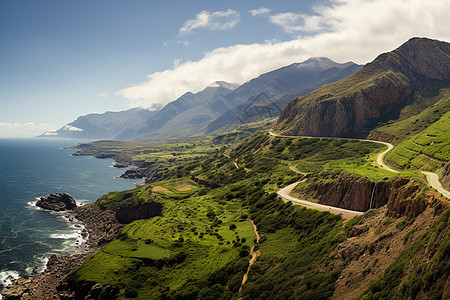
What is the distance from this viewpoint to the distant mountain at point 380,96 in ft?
537

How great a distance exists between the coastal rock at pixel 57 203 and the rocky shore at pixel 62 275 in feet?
88.1

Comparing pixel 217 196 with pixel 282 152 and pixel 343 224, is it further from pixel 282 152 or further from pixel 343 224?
pixel 343 224

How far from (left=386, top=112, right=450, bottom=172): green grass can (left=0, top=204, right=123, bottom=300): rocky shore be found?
83.8 m

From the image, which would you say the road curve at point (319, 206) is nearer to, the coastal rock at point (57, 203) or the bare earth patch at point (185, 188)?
the bare earth patch at point (185, 188)

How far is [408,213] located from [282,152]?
114989 millimetres

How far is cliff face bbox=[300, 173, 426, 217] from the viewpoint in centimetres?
4469

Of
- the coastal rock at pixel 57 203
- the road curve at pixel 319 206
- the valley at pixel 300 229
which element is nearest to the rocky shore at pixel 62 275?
the valley at pixel 300 229

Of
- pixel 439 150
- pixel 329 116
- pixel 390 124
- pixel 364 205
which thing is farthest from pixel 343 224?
pixel 329 116

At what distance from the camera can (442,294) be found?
89.7 ft

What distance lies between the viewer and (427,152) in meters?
Result: 77.6

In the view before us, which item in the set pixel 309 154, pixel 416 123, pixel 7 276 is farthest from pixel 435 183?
pixel 7 276

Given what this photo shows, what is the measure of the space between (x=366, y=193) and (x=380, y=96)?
128 metres

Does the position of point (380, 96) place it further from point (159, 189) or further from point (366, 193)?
point (159, 189)

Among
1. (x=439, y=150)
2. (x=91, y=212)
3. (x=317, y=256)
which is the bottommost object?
(x=91, y=212)
